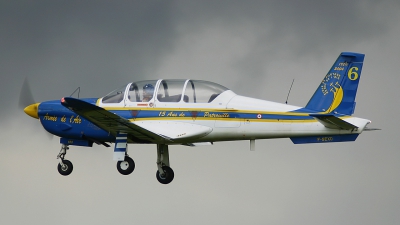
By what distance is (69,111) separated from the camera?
104 ft

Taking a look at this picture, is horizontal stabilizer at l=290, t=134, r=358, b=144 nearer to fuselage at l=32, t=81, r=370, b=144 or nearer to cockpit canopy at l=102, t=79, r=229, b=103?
fuselage at l=32, t=81, r=370, b=144

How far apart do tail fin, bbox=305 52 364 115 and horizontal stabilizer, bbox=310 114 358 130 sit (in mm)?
644

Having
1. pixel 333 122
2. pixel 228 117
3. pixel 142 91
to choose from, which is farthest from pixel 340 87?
pixel 142 91

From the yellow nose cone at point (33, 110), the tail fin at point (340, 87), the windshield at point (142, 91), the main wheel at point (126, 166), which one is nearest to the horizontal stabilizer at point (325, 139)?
the tail fin at point (340, 87)

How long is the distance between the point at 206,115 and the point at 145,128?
1.66 metres

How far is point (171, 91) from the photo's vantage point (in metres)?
30.8

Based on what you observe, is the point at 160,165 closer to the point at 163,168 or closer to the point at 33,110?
the point at 163,168

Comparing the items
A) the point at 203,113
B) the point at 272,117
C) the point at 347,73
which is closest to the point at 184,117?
the point at 203,113

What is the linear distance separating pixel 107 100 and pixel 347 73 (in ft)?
21.9

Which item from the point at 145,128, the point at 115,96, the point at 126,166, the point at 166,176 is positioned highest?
the point at 115,96

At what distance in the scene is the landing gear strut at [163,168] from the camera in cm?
3228

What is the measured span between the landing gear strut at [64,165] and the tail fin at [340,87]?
283 inches

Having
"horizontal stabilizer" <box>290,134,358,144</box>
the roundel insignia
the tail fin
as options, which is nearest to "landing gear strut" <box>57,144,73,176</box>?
"horizontal stabilizer" <box>290,134,358,144</box>

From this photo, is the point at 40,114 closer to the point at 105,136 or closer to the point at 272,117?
the point at 105,136
